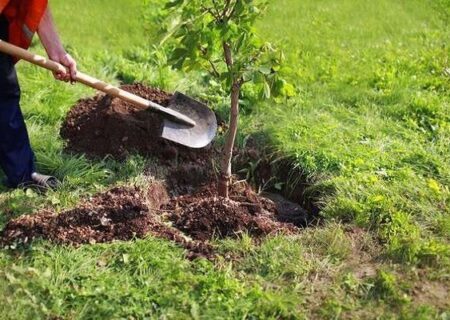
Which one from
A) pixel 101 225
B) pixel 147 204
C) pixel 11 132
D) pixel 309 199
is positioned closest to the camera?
pixel 101 225

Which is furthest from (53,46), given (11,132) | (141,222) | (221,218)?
(221,218)

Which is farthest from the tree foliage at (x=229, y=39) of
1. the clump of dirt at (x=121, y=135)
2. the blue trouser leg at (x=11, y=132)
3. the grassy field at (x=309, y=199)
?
the blue trouser leg at (x=11, y=132)

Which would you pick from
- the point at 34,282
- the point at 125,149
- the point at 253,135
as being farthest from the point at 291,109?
the point at 34,282

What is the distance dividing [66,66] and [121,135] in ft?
2.49

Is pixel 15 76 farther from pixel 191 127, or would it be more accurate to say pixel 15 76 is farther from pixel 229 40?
pixel 229 40

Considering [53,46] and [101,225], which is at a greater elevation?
[53,46]

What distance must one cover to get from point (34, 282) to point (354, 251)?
5.86ft

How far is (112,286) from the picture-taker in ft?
10.8

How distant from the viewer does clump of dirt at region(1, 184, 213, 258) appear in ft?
12.0

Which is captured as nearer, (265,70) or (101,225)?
(265,70)

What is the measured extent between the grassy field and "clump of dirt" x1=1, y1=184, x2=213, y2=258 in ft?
0.30

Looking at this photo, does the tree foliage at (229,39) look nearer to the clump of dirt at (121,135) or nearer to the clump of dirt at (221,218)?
the clump of dirt at (221,218)

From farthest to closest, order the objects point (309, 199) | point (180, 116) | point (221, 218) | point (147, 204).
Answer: point (180, 116) → point (309, 199) → point (147, 204) → point (221, 218)

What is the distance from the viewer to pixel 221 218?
3.89m
